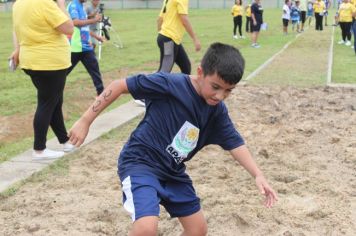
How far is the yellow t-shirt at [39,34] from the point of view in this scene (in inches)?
210

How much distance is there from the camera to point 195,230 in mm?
3203

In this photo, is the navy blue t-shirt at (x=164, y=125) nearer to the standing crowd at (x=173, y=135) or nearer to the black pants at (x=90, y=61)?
the standing crowd at (x=173, y=135)

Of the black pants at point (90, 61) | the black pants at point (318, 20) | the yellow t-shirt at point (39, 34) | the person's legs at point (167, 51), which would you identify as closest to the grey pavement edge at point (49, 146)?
the black pants at point (90, 61)

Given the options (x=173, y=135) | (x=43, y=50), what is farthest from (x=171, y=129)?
(x=43, y=50)

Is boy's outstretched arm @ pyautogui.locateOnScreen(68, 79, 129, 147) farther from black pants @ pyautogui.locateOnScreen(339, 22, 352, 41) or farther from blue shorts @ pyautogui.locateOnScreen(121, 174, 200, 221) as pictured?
black pants @ pyautogui.locateOnScreen(339, 22, 352, 41)

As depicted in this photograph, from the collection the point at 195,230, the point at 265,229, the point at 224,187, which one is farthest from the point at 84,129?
the point at 224,187

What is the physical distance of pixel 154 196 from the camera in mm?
2918

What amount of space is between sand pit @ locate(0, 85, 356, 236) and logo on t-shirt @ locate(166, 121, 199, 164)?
1.07 m

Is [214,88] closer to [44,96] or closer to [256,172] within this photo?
[256,172]

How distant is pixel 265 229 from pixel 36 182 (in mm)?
2196

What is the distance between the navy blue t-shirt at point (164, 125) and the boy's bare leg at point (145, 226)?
1.04 feet

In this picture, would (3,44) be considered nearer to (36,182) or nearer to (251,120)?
(251,120)

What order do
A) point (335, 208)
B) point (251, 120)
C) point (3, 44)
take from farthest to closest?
point (3, 44), point (251, 120), point (335, 208)

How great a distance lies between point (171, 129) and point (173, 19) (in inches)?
202
